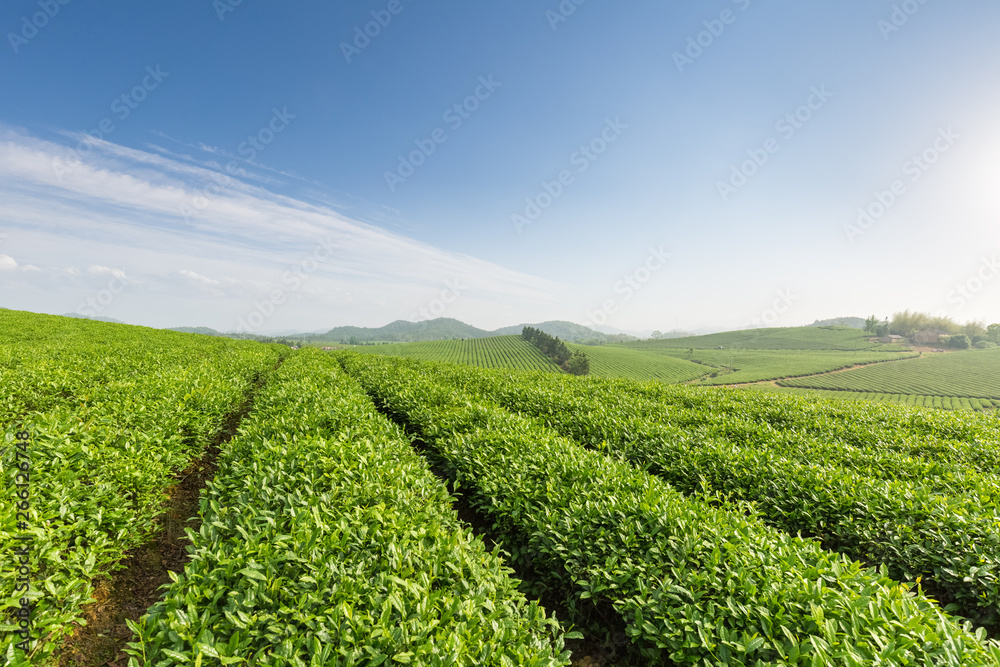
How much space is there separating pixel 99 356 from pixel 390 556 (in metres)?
17.7

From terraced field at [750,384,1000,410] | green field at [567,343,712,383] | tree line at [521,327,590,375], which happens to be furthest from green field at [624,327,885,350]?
terraced field at [750,384,1000,410]

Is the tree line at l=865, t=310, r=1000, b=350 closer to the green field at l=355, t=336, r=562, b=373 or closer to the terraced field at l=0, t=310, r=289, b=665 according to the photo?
the green field at l=355, t=336, r=562, b=373

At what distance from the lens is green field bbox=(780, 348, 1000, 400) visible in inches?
3034

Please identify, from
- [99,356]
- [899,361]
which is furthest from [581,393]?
[899,361]

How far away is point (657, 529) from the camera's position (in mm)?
4477

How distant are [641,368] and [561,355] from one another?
21.8m

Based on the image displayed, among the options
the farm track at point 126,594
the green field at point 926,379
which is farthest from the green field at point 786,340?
the farm track at point 126,594

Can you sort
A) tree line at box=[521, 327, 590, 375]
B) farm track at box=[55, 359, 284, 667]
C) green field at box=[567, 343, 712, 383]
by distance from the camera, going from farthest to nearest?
green field at box=[567, 343, 712, 383] < tree line at box=[521, 327, 590, 375] < farm track at box=[55, 359, 284, 667]

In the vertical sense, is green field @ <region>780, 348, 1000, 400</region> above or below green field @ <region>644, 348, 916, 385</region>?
below

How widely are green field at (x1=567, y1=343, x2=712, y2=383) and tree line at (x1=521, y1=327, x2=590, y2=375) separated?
294 cm

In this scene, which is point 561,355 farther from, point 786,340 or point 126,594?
point 786,340

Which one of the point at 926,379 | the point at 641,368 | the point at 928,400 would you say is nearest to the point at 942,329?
the point at 926,379

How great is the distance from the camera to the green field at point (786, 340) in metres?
147

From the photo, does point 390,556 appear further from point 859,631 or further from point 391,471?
point 859,631
